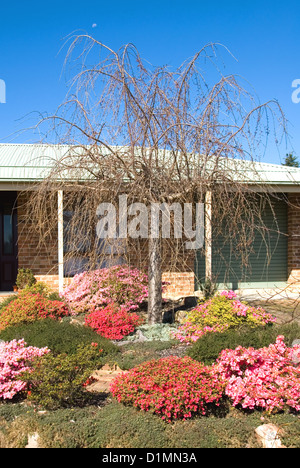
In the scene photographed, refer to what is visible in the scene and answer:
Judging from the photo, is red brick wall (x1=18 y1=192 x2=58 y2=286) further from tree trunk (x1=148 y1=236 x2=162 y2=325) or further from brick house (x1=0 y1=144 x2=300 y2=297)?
tree trunk (x1=148 y1=236 x2=162 y2=325)

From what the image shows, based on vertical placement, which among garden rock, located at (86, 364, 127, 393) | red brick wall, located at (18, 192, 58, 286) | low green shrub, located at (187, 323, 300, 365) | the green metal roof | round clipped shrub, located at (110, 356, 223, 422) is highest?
Result: the green metal roof

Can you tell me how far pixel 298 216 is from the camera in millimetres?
11062

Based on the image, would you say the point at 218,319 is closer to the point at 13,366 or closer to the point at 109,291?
the point at 109,291

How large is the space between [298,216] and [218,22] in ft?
20.5

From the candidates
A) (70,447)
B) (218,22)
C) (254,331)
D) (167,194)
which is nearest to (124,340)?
(254,331)

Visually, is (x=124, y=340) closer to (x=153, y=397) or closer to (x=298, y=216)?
(x=153, y=397)

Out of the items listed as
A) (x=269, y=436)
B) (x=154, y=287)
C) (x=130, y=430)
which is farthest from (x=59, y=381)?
(x=154, y=287)

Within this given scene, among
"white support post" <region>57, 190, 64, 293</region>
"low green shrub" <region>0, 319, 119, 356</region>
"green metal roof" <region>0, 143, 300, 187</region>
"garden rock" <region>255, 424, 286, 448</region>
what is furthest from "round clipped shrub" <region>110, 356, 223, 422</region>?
"green metal roof" <region>0, 143, 300, 187</region>

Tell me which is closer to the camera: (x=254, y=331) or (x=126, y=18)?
(x=254, y=331)

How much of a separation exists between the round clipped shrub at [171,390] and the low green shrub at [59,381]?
368 millimetres

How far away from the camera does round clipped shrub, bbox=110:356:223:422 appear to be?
3.69 metres

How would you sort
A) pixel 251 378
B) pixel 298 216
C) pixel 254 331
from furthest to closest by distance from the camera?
pixel 298 216
pixel 254 331
pixel 251 378

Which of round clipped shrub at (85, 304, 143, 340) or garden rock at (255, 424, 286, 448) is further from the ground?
round clipped shrub at (85, 304, 143, 340)

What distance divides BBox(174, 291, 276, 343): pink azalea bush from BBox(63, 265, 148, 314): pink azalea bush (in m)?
1.70
